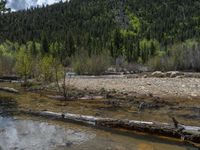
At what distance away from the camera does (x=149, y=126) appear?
1073 inches

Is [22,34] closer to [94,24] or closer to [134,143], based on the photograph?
[94,24]

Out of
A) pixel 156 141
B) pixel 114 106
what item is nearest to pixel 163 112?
pixel 114 106

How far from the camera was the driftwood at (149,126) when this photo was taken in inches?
989

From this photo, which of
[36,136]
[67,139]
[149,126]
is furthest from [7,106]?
[149,126]

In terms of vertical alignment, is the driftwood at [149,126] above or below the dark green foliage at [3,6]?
below

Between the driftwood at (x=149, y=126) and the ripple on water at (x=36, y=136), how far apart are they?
2.15 metres

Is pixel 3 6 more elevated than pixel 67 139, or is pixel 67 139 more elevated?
pixel 3 6

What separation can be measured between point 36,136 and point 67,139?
2438mm

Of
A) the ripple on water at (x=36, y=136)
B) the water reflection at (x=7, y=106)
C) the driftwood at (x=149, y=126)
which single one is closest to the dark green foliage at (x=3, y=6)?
the water reflection at (x=7, y=106)

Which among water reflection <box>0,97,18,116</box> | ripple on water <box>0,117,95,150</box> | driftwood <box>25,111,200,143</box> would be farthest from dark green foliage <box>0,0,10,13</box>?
driftwood <box>25,111,200,143</box>

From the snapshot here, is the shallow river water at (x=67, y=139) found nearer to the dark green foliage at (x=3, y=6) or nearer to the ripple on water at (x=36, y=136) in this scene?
the ripple on water at (x=36, y=136)

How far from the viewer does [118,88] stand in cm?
5266

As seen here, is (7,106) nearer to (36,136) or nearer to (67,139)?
(36,136)

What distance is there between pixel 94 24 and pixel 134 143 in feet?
570
